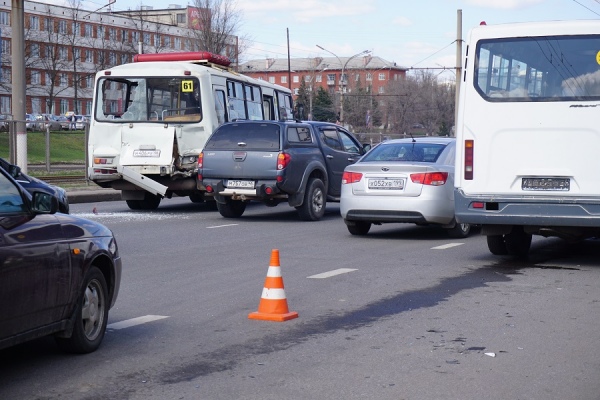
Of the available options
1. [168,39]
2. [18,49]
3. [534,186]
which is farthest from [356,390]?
[168,39]

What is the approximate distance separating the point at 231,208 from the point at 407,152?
15.6 feet

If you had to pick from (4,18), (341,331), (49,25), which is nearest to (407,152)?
(341,331)

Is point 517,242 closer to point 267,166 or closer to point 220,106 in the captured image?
point 267,166

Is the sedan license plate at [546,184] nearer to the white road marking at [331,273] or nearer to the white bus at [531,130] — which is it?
the white bus at [531,130]

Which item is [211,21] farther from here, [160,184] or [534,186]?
[534,186]

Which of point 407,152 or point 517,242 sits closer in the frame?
point 517,242

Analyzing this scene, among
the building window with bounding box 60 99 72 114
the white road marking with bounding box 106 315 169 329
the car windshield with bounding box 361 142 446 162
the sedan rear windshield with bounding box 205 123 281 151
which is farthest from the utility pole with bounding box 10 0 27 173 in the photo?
the building window with bounding box 60 99 72 114

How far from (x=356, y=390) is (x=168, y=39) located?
103318 millimetres

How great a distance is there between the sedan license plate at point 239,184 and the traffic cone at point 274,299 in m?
9.52

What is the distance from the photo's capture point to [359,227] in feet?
50.4

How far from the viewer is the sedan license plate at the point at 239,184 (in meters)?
17.6

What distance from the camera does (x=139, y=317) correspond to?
8.13 metres

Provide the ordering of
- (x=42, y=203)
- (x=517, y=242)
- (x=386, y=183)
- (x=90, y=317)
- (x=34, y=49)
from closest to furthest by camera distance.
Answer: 1. (x=42, y=203)
2. (x=90, y=317)
3. (x=517, y=242)
4. (x=386, y=183)
5. (x=34, y=49)

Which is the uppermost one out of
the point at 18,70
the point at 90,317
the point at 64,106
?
the point at 64,106
